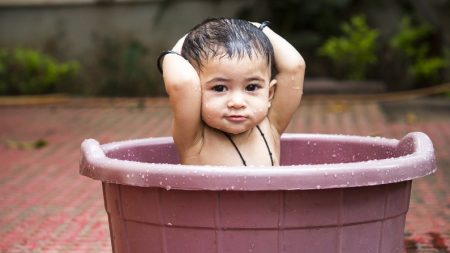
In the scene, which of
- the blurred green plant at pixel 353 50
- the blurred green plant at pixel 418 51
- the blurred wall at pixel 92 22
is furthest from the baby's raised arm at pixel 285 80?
the blurred wall at pixel 92 22

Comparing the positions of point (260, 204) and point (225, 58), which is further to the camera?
point (225, 58)

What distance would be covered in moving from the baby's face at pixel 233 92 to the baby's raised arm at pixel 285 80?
0.53 ft

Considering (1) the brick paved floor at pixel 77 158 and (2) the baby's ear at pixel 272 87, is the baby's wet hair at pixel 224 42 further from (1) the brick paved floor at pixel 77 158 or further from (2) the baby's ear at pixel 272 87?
(1) the brick paved floor at pixel 77 158

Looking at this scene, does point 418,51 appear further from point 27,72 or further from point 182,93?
point 182,93

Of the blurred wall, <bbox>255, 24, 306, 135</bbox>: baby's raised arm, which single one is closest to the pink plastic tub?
<bbox>255, 24, 306, 135</bbox>: baby's raised arm

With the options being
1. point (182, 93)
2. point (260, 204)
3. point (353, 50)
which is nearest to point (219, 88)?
point (182, 93)

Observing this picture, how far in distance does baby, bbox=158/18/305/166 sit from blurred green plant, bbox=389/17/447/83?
773 centimetres

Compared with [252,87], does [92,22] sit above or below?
below

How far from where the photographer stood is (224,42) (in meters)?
2.39

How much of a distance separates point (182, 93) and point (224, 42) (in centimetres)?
19

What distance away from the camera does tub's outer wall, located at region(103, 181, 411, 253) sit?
6.81 feet

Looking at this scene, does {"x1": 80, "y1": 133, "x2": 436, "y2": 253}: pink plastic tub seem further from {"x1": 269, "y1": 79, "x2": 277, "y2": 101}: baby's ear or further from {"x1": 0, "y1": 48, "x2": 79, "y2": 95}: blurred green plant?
{"x1": 0, "y1": 48, "x2": 79, "y2": 95}: blurred green plant

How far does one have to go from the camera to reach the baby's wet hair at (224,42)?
2387 mm

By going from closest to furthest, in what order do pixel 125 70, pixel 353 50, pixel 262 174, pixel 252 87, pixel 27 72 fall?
pixel 262 174 < pixel 252 87 < pixel 353 50 < pixel 27 72 < pixel 125 70
